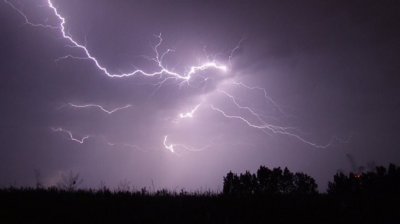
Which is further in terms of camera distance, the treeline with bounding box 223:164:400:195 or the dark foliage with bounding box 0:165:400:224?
the treeline with bounding box 223:164:400:195

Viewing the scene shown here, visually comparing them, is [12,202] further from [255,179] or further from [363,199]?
[255,179]

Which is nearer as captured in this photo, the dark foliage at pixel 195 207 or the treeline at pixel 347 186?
the dark foliage at pixel 195 207

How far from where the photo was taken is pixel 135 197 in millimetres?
6812

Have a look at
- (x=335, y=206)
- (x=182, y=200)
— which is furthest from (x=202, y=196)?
(x=335, y=206)

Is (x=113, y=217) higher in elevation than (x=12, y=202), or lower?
lower

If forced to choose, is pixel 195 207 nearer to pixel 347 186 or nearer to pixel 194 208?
Answer: pixel 194 208

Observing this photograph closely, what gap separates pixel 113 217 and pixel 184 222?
1064 millimetres

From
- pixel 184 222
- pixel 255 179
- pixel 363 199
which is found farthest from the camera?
pixel 255 179

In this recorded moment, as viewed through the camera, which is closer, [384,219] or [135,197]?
[384,219]

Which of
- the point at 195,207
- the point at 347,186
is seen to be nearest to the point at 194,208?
the point at 195,207

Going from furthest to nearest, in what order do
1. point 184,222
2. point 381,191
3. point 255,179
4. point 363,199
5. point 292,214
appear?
point 255,179
point 381,191
point 363,199
point 292,214
point 184,222

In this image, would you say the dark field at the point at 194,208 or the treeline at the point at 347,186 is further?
the treeline at the point at 347,186

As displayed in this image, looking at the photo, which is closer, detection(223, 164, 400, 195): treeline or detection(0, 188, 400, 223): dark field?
detection(0, 188, 400, 223): dark field

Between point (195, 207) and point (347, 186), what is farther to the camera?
point (347, 186)
